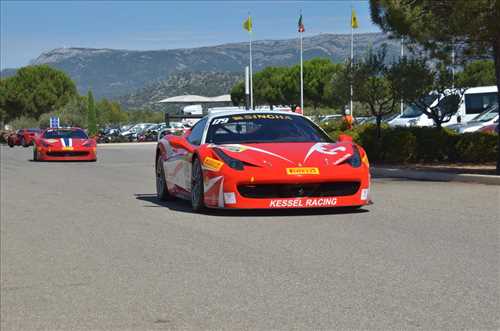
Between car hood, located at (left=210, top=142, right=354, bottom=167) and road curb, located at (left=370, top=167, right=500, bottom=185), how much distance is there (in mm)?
6322

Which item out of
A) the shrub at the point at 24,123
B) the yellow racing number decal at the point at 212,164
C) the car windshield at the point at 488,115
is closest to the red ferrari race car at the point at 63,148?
the car windshield at the point at 488,115

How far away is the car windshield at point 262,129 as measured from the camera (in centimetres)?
1152

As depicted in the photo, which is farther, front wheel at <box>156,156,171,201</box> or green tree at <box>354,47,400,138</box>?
green tree at <box>354,47,400,138</box>

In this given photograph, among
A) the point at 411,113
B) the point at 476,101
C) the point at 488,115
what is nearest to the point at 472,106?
the point at 476,101

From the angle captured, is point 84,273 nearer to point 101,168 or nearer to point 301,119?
point 301,119

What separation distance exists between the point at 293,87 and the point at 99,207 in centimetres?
9388

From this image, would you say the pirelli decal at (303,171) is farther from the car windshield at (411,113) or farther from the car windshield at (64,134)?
the car windshield at (411,113)

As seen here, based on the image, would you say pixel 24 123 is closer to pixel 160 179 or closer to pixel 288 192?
pixel 160 179

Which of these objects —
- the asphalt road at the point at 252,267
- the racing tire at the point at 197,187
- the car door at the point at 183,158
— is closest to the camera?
the asphalt road at the point at 252,267

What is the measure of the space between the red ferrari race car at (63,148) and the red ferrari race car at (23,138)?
27002mm

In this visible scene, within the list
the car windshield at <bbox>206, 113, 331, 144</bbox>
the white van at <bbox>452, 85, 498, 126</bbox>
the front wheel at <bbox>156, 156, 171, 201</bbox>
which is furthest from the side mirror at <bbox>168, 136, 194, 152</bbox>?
the white van at <bbox>452, 85, 498, 126</bbox>

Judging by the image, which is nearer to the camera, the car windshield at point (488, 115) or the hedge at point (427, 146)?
the hedge at point (427, 146)

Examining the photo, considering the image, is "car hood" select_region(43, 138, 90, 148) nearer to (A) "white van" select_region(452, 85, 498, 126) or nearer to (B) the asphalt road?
(B) the asphalt road

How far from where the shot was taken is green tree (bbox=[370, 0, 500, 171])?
54.7 feet
